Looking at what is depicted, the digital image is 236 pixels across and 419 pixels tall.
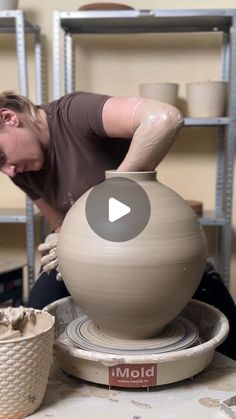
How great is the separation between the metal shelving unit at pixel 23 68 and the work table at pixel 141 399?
3.86 ft

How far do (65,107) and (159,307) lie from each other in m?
0.62

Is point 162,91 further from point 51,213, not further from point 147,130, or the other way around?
point 147,130

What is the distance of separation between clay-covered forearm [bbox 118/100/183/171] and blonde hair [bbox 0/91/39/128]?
40 centimetres

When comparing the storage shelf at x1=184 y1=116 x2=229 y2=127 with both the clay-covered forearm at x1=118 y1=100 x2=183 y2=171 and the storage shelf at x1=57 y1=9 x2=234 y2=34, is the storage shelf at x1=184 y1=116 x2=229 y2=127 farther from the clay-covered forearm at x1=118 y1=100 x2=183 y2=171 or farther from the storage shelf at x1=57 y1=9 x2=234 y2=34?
the clay-covered forearm at x1=118 y1=100 x2=183 y2=171

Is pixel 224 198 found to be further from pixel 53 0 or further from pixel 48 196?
pixel 53 0

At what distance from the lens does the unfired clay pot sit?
72.9 inches

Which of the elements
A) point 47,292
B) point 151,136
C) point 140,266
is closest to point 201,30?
point 151,136

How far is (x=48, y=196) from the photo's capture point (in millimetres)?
1415

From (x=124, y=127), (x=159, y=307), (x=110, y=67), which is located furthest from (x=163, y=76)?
(x=159, y=307)

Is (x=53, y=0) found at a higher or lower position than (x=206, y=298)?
higher

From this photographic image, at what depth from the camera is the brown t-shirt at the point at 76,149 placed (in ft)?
3.77

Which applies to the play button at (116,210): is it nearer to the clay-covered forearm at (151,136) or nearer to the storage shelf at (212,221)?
the clay-covered forearm at (151,136)

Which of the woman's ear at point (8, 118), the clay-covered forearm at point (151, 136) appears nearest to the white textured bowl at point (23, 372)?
the clay-covered forearm at point (151, 136)
